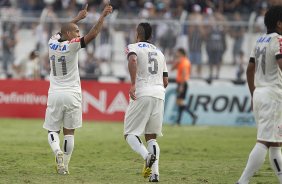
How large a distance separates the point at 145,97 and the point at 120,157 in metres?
4.12

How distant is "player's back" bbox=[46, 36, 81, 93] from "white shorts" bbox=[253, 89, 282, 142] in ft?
12.9

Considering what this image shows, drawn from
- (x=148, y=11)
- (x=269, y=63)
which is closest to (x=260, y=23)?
(x=148, y=11)

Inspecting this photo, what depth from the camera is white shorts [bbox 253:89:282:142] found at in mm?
10852

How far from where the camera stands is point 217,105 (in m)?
28.2

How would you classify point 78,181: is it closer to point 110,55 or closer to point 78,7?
point 110,55

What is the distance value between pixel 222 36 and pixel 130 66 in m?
16.9

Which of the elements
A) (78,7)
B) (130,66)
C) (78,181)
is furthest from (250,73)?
(78,7)

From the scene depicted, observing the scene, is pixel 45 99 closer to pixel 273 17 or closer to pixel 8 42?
pixel 8 42

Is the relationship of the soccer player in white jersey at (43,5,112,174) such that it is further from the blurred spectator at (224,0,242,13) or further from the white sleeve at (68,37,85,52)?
the blurred spectator at (224,0,242,13)

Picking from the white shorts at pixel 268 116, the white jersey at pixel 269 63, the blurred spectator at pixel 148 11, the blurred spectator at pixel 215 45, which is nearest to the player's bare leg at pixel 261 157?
the white shorts at pixel 268 116

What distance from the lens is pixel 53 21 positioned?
3002cm

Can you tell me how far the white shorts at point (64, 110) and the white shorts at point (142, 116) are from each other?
1.26 meters

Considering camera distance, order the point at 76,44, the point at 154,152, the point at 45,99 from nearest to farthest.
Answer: the point at 154,152
the point at 76,44
the point at 45,99

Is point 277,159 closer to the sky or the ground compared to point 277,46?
closer to the ground
